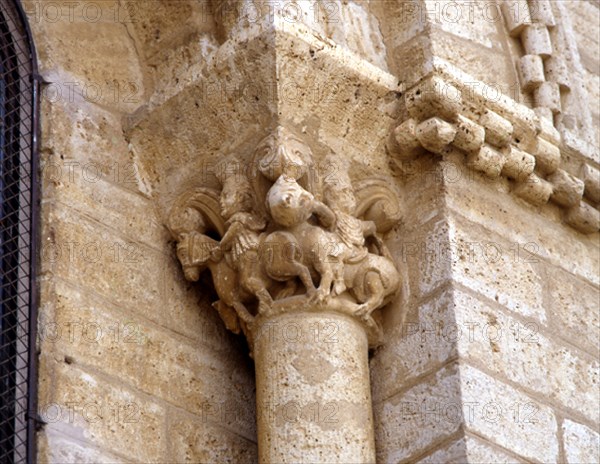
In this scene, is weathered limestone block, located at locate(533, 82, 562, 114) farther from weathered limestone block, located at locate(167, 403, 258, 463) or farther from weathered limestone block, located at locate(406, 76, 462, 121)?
weathered limestone block, located at locate(167, 403, 258, 463)

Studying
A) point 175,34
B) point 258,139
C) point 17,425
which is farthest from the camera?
point 175,34

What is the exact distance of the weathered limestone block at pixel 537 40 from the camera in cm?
471

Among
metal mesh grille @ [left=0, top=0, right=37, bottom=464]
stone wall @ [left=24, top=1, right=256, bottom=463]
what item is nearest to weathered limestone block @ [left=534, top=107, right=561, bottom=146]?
stone wall @ [left=24, top=1, right=256, bottom=463]

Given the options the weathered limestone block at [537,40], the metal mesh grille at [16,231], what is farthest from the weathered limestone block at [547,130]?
the metal mesh grille at [16,231]

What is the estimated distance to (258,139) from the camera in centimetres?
420

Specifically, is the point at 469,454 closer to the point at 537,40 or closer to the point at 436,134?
the point at 436,134

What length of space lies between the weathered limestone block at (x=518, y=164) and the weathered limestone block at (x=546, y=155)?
44 mm

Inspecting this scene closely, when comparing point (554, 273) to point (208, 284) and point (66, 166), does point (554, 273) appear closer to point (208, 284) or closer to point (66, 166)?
point (208, 284)

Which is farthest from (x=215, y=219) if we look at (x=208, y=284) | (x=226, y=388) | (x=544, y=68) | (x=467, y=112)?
(x=544, y=68)

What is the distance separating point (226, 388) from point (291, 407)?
0.40 m

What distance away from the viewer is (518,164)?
14.4 feet

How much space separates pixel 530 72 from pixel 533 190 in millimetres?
428

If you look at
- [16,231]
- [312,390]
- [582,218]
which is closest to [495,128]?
[582,218]

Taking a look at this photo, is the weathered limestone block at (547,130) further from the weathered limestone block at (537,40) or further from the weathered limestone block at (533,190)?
the weathered limestone block at (537,40)
